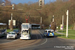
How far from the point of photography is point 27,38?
20594 mm

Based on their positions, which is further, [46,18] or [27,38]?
[46,18]

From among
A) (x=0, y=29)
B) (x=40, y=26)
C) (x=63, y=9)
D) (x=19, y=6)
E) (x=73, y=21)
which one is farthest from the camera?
(x=40, y=26)

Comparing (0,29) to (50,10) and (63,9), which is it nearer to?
(63,9)

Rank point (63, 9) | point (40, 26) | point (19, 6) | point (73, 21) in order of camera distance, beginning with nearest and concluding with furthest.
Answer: point (19, 6)
point (73, 21)
point (63, 9)
point (40, 26)

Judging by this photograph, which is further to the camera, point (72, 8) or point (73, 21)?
point (73, 21)

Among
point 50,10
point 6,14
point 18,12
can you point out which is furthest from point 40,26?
point 6,14

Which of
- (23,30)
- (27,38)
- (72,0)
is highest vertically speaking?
(72,0)

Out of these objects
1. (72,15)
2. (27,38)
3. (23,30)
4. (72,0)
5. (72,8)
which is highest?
(72,0)

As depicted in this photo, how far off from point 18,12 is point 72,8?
1112 inches

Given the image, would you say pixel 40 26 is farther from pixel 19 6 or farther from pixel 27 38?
pixel 27 38

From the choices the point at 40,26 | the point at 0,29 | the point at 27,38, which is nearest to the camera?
the point at 27,38

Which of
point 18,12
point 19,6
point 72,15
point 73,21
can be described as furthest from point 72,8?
point 18,12

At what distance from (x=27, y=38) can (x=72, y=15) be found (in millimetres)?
34037

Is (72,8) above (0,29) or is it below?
above
